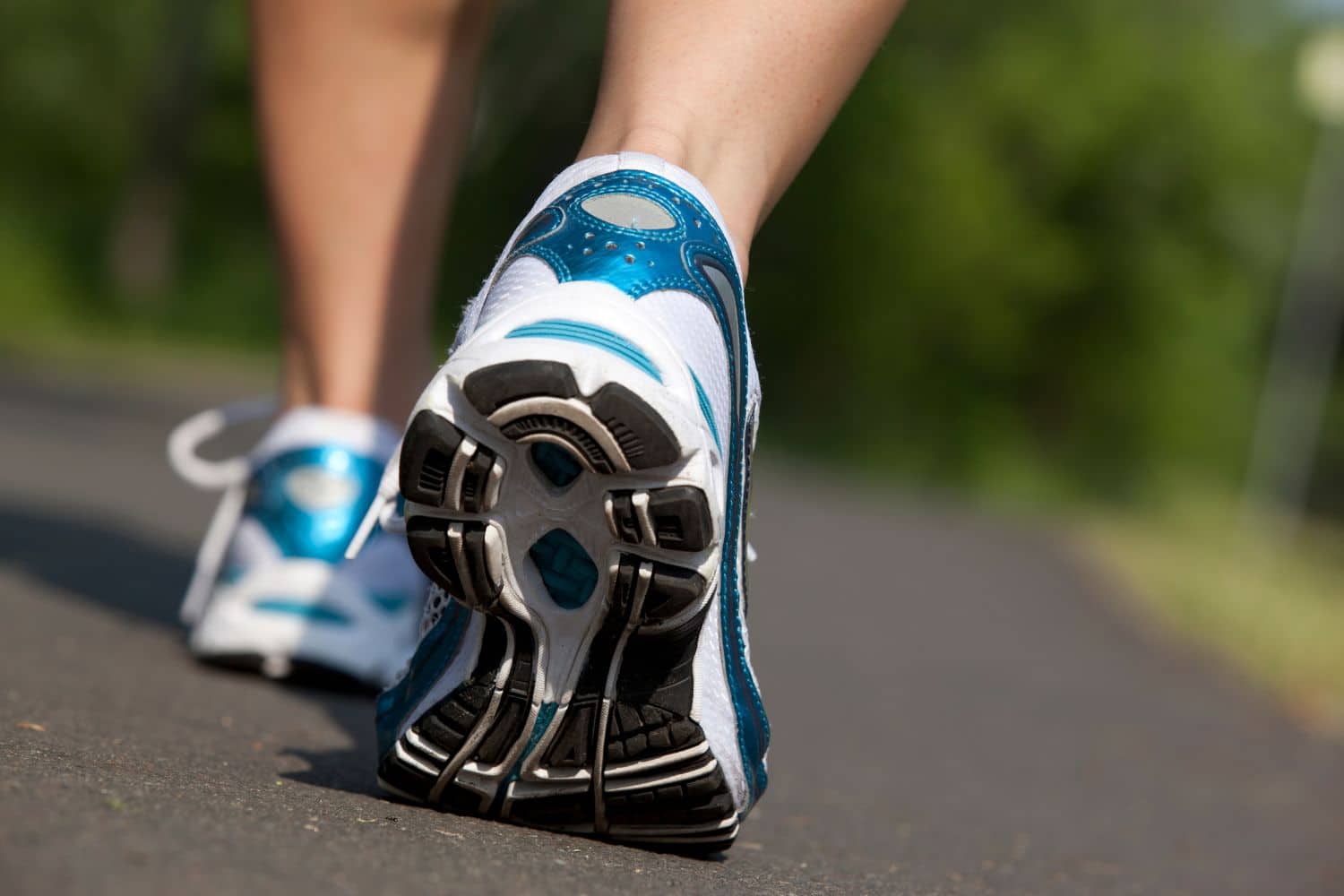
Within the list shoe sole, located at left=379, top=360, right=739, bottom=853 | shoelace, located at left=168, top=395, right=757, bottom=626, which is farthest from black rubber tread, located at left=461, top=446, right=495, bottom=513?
shoelace, located at left=168, top=395, right=757, bottom=626

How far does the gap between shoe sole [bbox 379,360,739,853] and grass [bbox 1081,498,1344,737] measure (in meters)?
2.65

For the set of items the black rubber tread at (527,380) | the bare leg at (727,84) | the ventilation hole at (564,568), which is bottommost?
the ventilation hole at (564,568)

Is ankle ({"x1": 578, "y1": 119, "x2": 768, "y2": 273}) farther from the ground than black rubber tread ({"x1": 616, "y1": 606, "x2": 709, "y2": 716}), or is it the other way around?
ankle ({"x1": 578, "y1": 119, "x2": 768, "y2": 273})

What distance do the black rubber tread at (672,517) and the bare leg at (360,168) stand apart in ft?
3.01

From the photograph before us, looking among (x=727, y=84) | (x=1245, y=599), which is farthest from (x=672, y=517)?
(x=1245, y=599)

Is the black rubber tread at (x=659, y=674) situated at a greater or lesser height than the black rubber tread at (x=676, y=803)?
greater

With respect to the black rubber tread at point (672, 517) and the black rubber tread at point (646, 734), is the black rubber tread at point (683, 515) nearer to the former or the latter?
the black rubber tread at point (672, 517)

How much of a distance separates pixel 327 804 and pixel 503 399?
31cm

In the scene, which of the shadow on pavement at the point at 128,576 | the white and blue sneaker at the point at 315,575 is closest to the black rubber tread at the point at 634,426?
the shadow on pavement at the point at 128,576

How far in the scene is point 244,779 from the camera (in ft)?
3.74

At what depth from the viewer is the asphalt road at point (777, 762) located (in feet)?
2.92

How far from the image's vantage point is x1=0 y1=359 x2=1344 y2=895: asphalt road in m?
0.89

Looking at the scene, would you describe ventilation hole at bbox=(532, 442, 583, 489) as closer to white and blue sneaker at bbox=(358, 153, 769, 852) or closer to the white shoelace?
white and blue sneaker at bbox=(358, 153, 769, 852)

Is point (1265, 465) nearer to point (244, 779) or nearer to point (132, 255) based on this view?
point (132, 255)
